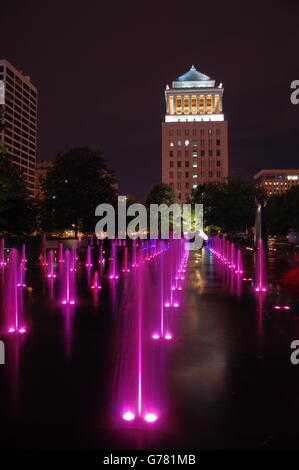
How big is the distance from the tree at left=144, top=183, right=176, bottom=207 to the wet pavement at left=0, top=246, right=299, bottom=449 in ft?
254

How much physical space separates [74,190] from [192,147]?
10243cm

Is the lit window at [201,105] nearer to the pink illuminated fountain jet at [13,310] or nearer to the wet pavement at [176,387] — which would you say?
the pink illuminated fountain jet at [13,310]

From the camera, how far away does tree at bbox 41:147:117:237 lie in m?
43.4

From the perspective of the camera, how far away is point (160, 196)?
289 feet

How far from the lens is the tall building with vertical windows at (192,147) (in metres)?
140

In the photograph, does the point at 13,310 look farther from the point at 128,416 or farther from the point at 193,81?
the point at 193,81

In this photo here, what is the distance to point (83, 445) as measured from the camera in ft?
13.3

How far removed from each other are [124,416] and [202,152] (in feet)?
461

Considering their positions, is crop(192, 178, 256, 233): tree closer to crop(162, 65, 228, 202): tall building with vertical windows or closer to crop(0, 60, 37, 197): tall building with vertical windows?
crop(162, 65, 228, 202): tall building with vertical windows

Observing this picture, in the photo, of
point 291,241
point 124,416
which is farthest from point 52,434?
point 291,241

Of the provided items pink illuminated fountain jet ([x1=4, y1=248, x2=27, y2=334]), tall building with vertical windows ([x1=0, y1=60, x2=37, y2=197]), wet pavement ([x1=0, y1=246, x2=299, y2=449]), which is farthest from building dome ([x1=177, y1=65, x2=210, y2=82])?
wet pavement ([x1=0, y1=246, x2=299, y2=449])

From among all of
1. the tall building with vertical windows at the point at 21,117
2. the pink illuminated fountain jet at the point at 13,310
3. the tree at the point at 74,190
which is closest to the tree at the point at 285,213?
the tree at the point at 74,190

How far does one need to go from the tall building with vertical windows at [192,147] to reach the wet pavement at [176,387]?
12982 cm
